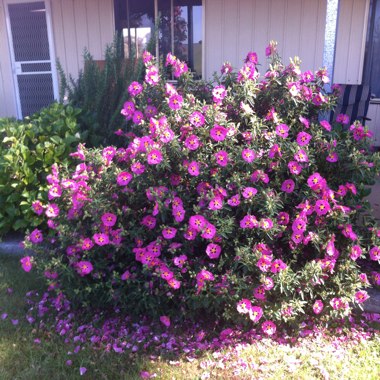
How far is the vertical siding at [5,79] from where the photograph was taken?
640 cm

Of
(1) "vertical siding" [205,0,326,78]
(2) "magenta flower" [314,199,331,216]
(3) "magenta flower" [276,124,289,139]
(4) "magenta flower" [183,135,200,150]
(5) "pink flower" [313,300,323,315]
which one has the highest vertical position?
(1) "vertical siding" [205,0,326,78]

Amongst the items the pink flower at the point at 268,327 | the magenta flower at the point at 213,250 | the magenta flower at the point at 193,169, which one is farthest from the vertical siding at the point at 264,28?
the pink flower at the point at 268,327

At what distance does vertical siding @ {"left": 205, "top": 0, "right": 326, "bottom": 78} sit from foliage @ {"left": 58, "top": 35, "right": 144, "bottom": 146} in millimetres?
1545

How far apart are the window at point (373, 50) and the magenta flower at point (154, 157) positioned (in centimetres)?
468

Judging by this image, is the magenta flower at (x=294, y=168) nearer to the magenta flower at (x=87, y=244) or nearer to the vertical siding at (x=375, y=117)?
the magenta flower at (x=87, y=244)

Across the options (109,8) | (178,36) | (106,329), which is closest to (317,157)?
(106,329)

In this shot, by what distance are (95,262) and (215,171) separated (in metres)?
0.89

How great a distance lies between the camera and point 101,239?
2406 millimetres

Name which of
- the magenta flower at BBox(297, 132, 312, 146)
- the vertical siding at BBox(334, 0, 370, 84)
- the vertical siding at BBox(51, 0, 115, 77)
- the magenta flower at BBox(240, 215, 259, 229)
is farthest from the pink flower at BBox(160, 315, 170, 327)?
the vertical siding at BBox(51, 0, 115, 77)

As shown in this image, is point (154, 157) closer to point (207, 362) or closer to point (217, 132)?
point (217, 132)

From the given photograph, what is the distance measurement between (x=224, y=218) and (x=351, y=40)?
435 centimetres

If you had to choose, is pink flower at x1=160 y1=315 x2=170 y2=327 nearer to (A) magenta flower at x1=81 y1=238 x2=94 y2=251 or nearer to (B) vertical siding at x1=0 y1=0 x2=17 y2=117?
(A) magenta flower at x1=81 y1=238 x2=94 y2=251

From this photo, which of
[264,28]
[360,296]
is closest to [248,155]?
[360,296]

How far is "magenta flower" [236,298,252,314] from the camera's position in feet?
7.54
